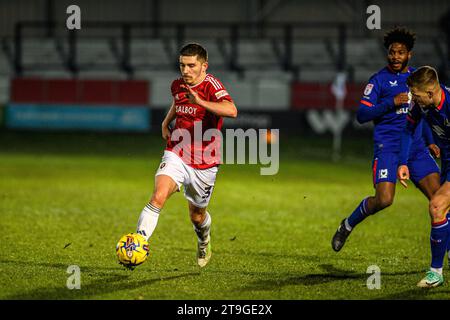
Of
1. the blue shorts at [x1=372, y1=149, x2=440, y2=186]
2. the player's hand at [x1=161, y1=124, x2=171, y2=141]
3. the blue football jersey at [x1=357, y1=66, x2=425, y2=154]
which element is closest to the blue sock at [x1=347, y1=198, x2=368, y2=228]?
the blue shorts at [x1=372, y1=149, x2=440, y2=186]

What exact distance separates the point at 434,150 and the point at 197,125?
103 inches

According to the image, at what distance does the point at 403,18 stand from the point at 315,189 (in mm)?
25580

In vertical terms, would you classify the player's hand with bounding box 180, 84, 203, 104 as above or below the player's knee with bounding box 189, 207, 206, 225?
above

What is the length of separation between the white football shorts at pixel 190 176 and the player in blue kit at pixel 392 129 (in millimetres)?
1815

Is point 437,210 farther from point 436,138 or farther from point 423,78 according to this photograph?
point 423,78

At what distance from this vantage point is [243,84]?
3206 centimetres

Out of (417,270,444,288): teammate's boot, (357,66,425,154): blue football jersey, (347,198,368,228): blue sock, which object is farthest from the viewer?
(347,198,368,228): blue sock

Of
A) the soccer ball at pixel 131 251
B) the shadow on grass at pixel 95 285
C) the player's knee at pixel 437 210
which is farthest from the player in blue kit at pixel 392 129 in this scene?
the soccer ball at pixel 131 251

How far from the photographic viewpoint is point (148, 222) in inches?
300

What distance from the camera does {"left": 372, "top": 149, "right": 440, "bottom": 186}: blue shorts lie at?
8.89 meters

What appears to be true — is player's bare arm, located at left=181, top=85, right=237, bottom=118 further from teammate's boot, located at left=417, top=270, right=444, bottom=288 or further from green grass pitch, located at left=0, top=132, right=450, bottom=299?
teammate's boot, located at left=417, top=270, right=444, bottom=288

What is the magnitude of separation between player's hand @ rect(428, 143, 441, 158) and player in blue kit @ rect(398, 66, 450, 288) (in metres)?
0.33
